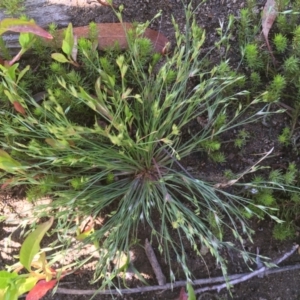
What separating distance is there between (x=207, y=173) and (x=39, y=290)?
2.16 feet

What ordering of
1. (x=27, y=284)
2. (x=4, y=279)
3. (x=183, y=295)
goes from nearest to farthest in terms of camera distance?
(x=4, y=279), (x=27, y=284), (x=183, y=295)

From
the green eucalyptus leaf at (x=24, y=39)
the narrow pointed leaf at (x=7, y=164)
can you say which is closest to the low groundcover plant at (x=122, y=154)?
the narrow pointed leaf at (x=7, y=164)

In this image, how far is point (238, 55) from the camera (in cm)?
158

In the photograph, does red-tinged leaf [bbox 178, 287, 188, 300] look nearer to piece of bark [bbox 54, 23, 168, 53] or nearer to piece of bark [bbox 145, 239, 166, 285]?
A: piece of bark [bbox 145, 239, 166, 285]

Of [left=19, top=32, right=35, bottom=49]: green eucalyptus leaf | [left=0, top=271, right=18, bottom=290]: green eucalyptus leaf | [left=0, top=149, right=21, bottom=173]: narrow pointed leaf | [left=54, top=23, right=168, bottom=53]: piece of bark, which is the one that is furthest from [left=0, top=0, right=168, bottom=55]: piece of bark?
[left=0, top=271, right=18, bottom=290]: green eucalyptus leaf

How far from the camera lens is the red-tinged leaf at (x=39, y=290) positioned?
4.53 ft

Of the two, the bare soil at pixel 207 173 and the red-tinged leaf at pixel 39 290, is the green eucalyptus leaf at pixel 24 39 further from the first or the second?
the red-tinged leaf at pixel 39 290

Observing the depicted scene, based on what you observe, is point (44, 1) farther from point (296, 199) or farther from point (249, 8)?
point (296, 199)

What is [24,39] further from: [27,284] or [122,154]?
[27,284]

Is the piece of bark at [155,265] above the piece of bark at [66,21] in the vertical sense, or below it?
below

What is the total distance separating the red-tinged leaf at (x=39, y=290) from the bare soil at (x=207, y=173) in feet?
0.68

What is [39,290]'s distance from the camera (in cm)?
139

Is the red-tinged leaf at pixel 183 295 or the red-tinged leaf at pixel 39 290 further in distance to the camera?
the red-tinged leaf at pixel 183 295

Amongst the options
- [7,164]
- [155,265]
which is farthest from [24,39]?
[155,265]
